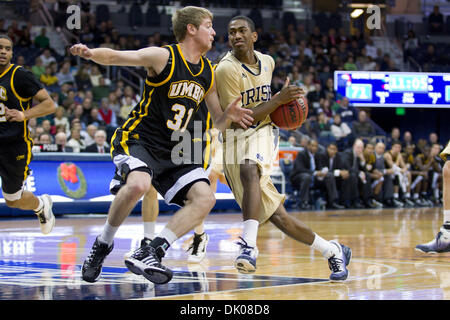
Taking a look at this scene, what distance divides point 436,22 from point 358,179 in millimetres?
10573

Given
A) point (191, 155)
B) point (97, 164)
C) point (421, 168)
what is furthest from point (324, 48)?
point (191, 155)

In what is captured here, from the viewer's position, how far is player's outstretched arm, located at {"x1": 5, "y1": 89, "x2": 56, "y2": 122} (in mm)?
7143

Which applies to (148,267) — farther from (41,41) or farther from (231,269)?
(41,41)

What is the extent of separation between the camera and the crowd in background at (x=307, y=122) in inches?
620

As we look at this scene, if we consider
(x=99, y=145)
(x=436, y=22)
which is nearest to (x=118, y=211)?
(x=99, y=145)

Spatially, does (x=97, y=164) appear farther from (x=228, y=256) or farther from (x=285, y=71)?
(x=285, y=71)

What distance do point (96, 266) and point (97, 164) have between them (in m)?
8.65

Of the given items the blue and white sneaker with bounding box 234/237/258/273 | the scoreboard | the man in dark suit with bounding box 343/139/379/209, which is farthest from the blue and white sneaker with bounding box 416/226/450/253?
the scoreboard

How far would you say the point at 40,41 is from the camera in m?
19.1

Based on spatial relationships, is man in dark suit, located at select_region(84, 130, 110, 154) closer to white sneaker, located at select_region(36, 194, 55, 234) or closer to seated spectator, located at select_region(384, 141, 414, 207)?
white sneaker, located at select_region(36, 194, 55, 234)

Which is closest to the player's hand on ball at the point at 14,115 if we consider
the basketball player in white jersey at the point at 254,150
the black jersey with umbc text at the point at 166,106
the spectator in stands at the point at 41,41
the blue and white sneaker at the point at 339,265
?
the basketball player in white jersey at the point at 254,150

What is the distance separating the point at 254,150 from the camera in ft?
18.4

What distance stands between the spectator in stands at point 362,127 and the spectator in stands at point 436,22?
706 centimetres

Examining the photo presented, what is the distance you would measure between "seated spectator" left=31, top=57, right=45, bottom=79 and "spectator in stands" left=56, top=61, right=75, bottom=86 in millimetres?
423
